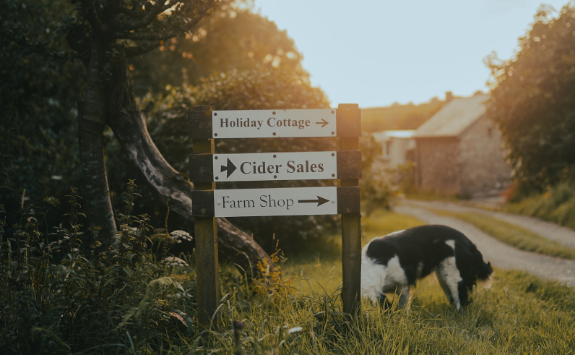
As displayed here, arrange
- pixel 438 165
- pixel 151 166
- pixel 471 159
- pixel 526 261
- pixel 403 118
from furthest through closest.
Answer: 1. pixel 403 118
2. pixel 438 165
3. pixel 471 159
4. pixel 526 261
5. pixel 151 166

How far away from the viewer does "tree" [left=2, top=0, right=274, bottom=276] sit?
427 cm

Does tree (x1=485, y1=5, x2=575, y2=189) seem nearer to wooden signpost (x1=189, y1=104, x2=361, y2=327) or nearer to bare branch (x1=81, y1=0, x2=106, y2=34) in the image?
wooden signpost (x1=189, y1=104, x2=361, y2=327)

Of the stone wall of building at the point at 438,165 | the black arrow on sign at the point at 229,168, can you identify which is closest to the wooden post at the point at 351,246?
the black arrow on sign at the point at 229,168

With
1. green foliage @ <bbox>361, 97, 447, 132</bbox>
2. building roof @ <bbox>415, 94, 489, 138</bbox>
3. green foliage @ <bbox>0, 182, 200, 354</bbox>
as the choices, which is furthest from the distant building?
green foliage @ <bbox>0, 182, 200, 354</bbox>

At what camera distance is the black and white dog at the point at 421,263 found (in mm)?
3932

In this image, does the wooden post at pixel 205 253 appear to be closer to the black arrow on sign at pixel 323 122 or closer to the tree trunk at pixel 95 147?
the black arrow on sign at pixel 323 122

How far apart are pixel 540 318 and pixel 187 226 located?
4614 mm

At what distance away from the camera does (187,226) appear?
6.24 m

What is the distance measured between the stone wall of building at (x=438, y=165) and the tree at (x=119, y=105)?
21842 mm

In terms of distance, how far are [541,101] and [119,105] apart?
15.0 m

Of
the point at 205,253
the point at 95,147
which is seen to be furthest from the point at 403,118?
the point at 205,253

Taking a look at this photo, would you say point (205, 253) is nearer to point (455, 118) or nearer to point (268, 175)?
point (268, 175)

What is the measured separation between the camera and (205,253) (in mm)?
3371

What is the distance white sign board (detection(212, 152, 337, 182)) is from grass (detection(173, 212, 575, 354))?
0.85 meters
